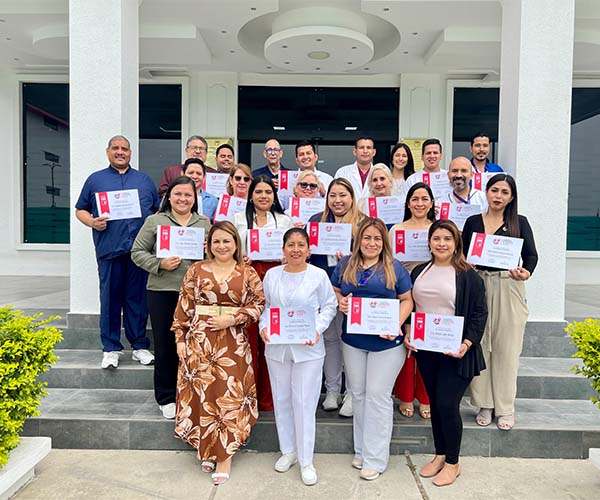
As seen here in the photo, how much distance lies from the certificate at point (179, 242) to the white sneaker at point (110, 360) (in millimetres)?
1300

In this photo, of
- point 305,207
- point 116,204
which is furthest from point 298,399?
point 116,204

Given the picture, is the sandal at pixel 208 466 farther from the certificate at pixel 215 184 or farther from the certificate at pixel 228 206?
the certificate at pixel 215 184

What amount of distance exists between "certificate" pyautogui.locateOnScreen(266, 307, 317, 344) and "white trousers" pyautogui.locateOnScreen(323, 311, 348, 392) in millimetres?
610

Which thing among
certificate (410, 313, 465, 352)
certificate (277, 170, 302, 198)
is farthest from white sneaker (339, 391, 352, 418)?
certificate (277, 170, 302, 198)

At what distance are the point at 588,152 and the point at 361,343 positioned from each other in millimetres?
8990

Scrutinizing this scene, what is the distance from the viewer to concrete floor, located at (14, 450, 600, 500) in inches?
115

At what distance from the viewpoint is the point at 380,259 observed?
3.08 metres

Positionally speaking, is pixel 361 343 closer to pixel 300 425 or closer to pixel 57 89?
pixel 300 425

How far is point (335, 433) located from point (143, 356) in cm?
184

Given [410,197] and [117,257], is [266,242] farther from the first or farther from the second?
[117,257]

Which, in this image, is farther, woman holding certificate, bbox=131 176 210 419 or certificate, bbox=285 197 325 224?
certificate, bbox=285 197 325 224

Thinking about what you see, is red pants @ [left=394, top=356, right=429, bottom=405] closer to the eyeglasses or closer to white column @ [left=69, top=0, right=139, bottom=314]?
the eyeglasses

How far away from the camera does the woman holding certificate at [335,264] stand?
139 inches

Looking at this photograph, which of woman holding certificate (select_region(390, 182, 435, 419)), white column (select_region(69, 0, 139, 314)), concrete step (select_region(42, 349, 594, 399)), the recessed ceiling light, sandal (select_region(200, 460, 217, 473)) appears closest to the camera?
sandal (select_region(200, 460, 217, 473))
